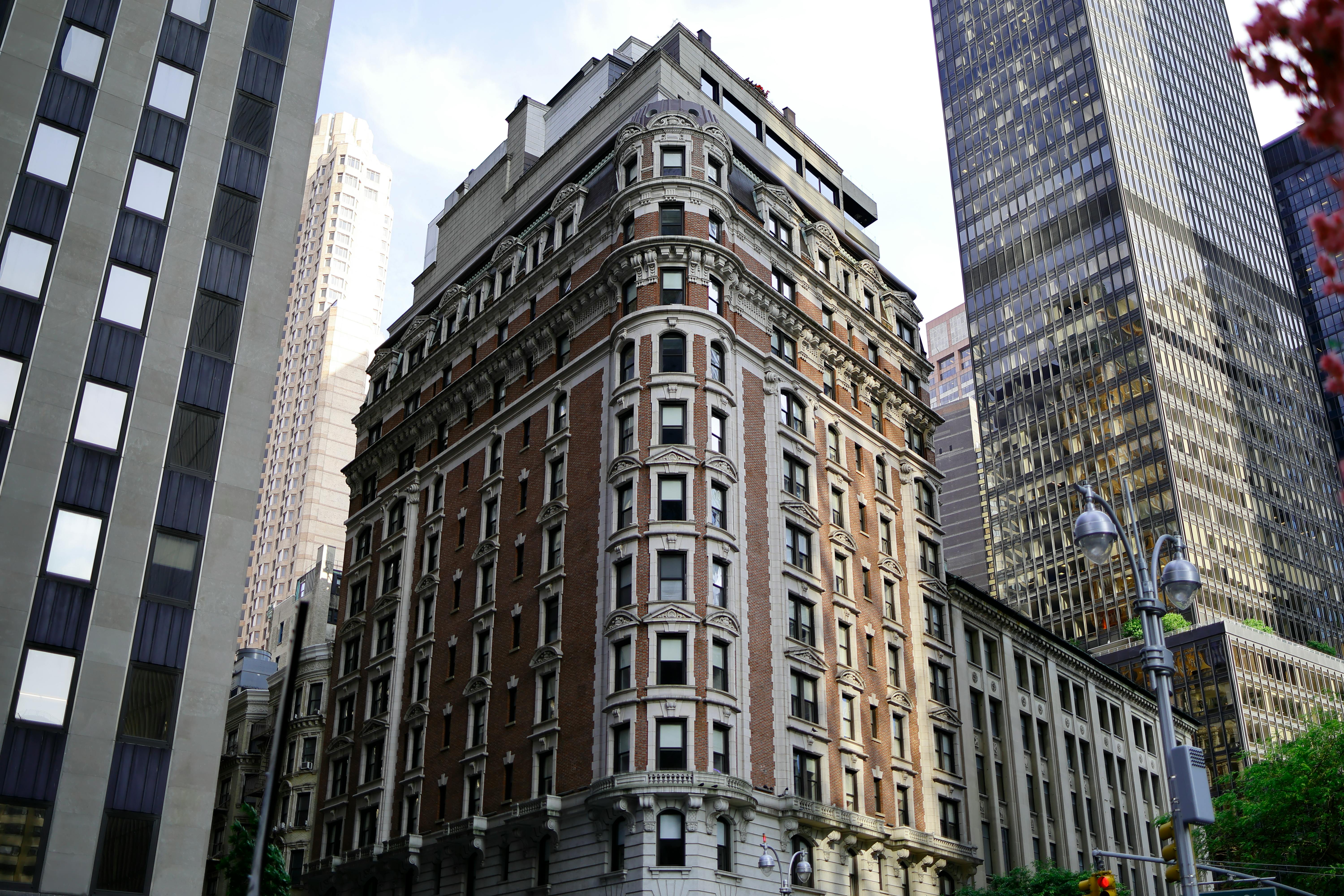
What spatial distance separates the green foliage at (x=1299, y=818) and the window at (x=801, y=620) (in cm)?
1845

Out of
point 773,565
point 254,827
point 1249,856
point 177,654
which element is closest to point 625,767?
point 773,565

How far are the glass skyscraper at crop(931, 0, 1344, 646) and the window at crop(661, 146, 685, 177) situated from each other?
299ft

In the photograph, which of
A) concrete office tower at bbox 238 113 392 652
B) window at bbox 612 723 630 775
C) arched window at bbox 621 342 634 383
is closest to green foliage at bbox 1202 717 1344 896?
window at bbox 612 723 630 775

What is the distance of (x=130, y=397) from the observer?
40.0m

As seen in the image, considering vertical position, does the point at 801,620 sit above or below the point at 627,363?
below

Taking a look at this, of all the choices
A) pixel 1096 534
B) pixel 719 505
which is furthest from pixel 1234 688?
→ pixel 1096 534

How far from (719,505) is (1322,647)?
11298 cm

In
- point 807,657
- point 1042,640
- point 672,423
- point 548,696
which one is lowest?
point 548,696

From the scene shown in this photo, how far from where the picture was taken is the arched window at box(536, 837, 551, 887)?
4678cm

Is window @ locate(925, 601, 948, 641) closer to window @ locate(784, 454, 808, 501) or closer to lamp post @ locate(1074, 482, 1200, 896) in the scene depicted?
window @ locate(784, 454, 808, 501)

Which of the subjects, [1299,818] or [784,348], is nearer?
[1299,818]

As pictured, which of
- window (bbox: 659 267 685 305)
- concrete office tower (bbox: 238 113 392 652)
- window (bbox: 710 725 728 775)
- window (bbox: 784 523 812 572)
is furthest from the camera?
concrete office tower (bbox: 238 113 392 652)

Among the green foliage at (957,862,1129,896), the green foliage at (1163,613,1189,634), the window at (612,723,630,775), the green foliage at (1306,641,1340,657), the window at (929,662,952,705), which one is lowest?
the green foliage at (957,862,1129,896)

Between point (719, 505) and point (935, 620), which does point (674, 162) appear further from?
point (935, 620)
